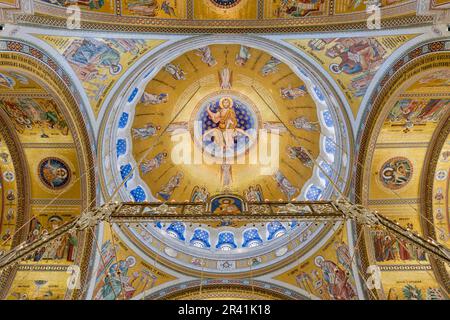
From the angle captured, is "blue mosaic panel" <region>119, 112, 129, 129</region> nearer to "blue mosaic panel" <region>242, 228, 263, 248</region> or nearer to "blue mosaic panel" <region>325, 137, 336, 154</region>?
"blue mosaic panel" <region>242, 228, 263, 248</region>

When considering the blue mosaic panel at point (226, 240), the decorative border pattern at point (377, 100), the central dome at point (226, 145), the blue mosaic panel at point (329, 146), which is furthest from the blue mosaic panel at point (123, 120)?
the decorative border pattern at point (377, 100)

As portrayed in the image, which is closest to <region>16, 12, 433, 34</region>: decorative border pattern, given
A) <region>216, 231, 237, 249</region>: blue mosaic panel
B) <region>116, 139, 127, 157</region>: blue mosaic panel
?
<region>116, 139, 127, 157</region>: blue mosaic panel

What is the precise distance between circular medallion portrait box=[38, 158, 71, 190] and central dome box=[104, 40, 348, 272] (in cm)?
130

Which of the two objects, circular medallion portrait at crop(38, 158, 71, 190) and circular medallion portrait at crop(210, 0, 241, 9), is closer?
circular medallion portrait at crop(210, 0, 241, 9)

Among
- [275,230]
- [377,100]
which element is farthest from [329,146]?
[275,230]

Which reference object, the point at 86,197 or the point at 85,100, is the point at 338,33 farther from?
the point at 86,197

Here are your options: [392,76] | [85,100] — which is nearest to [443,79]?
[392,76]

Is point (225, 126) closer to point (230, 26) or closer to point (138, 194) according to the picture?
point (138, 194)

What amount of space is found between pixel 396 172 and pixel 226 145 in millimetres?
7365

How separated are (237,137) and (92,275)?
8.23 meters

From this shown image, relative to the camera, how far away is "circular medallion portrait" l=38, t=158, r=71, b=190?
1191 centimetres

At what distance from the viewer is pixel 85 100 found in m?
11.0

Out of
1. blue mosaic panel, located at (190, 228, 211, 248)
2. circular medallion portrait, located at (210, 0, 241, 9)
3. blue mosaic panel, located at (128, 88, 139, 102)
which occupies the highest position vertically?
circular medallion portrait, located at (210, 0, 241, 9)

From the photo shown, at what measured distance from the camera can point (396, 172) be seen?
12.0 metres
